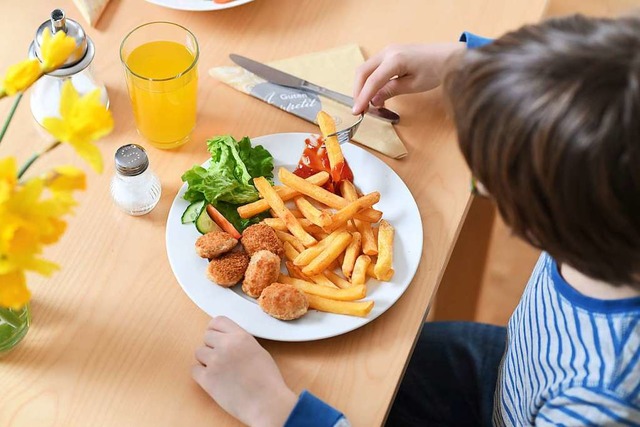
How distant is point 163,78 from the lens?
1143mm

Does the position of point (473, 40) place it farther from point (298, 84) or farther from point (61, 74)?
point (61, 74)

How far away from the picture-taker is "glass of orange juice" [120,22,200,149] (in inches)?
44.9

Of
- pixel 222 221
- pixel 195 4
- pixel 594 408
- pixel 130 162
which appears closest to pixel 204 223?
pixel 222 221

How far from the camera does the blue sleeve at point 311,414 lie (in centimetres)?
92

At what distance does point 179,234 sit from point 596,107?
612 mm

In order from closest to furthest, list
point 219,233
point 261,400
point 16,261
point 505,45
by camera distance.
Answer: point 16,261, point 505,45, point 261,400, point 219,233

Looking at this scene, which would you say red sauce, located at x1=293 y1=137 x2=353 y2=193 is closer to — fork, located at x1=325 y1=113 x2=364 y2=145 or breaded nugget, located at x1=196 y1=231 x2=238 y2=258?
fork, located at x1=325 y1=113 x2=364 y2=145

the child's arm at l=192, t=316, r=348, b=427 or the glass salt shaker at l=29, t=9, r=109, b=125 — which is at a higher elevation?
the glass salt shaker at l=29, t=9, r=109, b=125

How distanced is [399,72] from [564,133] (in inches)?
22.2

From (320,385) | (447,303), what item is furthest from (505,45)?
(447,303)

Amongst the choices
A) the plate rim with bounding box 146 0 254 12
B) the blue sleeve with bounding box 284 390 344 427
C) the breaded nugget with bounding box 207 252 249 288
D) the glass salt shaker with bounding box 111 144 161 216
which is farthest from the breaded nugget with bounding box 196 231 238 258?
the plate rim with bounding box 146 0 254 12

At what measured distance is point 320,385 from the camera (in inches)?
38.8

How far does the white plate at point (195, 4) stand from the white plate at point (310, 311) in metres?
0.30

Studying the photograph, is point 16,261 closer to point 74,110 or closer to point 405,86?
point 74,110
